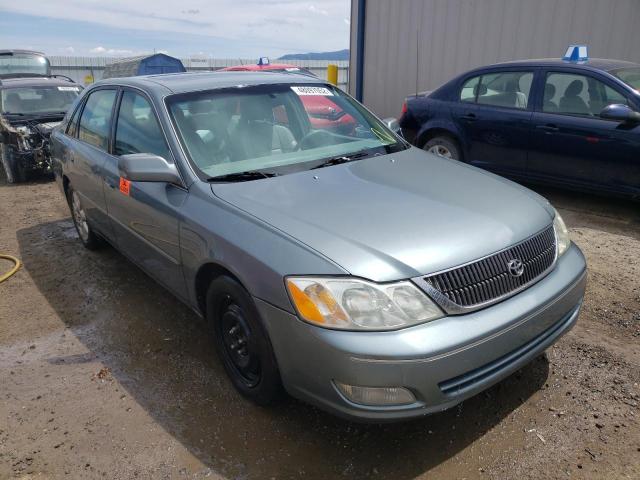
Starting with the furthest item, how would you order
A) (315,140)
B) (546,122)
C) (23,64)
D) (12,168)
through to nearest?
1. (23,64)
2. (12,168)
3. (546,122)
4. (315,140)

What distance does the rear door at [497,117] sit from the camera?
5836 mm

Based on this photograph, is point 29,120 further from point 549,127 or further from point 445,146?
point 549,127

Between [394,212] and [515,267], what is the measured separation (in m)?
0.61

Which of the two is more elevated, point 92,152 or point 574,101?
point 574,101

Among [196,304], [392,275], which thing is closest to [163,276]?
[196,304]

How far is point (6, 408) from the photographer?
284cm

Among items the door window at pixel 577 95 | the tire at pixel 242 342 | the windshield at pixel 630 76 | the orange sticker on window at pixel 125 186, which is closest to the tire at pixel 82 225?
the orange sticker on window at pixel 125 186

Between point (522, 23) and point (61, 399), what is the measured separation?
9.16 m

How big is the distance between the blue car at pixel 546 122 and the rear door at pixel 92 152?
4071mm

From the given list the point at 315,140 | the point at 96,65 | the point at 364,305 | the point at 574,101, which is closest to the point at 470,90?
the point at 574,101

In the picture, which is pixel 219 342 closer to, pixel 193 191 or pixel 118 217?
pixel 193 191

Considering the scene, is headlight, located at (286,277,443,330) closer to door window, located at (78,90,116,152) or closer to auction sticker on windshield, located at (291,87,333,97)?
auction sticker on windshield, located at (291,87,333,97)

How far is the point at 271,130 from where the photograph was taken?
10.7 ft

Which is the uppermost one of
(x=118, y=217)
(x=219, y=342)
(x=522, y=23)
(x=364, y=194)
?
(x=522, y=23)
